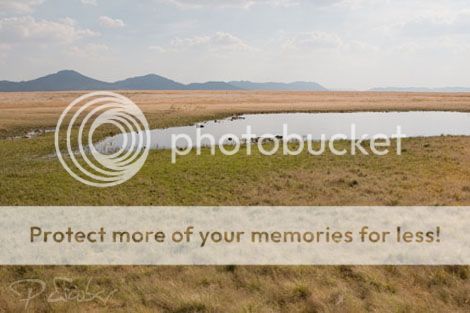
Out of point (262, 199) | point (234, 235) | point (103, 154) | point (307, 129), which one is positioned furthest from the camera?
point (307, 129)

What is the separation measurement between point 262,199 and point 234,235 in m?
4.76

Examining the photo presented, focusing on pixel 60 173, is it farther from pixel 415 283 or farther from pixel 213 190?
pixel 415 283

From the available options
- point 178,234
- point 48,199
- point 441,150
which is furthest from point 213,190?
point 441,150

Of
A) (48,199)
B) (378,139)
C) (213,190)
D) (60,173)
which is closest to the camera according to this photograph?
(48,199)

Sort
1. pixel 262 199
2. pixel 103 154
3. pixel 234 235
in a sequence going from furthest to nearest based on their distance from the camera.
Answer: pixel 103 154 → pixel 262 199 → pixel 234 235

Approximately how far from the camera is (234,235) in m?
14.5

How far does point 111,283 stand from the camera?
10.8 meters

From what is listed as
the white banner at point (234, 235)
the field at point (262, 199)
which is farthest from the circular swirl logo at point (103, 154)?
the white banner at point (234, 235)

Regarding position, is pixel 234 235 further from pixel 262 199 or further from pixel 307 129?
pixel 307 129

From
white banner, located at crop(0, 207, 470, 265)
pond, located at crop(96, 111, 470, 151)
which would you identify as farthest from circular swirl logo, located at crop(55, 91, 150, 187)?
white banner, located at crop(0, 207, 470, 265)

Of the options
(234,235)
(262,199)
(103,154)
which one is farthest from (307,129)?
(234,235)

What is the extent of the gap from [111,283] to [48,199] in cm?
1052

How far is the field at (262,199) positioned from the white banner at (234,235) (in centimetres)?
65

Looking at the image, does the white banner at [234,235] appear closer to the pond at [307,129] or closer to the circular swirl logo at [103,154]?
the circular swirl logo at [103,154]
